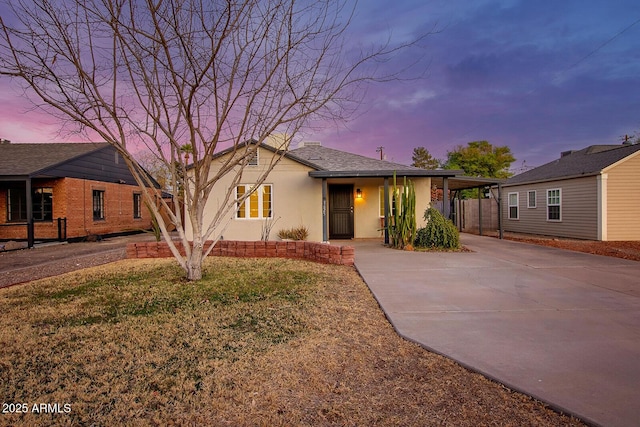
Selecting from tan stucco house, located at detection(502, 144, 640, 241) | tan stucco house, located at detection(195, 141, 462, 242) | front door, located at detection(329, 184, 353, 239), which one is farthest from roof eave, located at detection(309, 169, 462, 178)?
tan stucco house, located at detection(502, 144, 640, 241)

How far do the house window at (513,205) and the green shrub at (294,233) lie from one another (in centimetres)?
1231

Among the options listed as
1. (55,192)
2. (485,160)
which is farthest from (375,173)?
(485,160)

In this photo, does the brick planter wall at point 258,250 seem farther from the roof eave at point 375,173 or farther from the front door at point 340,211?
the front door at point 340,211

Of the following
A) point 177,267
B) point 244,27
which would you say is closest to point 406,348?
point 244,27

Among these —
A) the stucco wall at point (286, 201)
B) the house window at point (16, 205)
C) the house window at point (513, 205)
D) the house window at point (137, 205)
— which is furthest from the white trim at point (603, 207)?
the house window at point (16, 205)

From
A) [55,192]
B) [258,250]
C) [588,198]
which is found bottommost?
[258,250]

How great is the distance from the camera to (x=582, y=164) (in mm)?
15273

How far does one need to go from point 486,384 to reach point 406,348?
→ 82cm

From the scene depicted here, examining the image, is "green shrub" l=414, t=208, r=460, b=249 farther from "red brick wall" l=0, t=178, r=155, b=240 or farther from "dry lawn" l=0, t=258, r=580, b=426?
"red brick wall" l=0, t=178, r=155, b=240

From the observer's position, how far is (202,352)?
3.26 m

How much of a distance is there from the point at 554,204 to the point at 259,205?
12.8 m

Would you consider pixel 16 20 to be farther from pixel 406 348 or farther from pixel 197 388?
pixel 406 348

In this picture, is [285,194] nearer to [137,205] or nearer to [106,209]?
[106,209]

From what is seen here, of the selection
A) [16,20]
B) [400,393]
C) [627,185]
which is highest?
[16,20]
